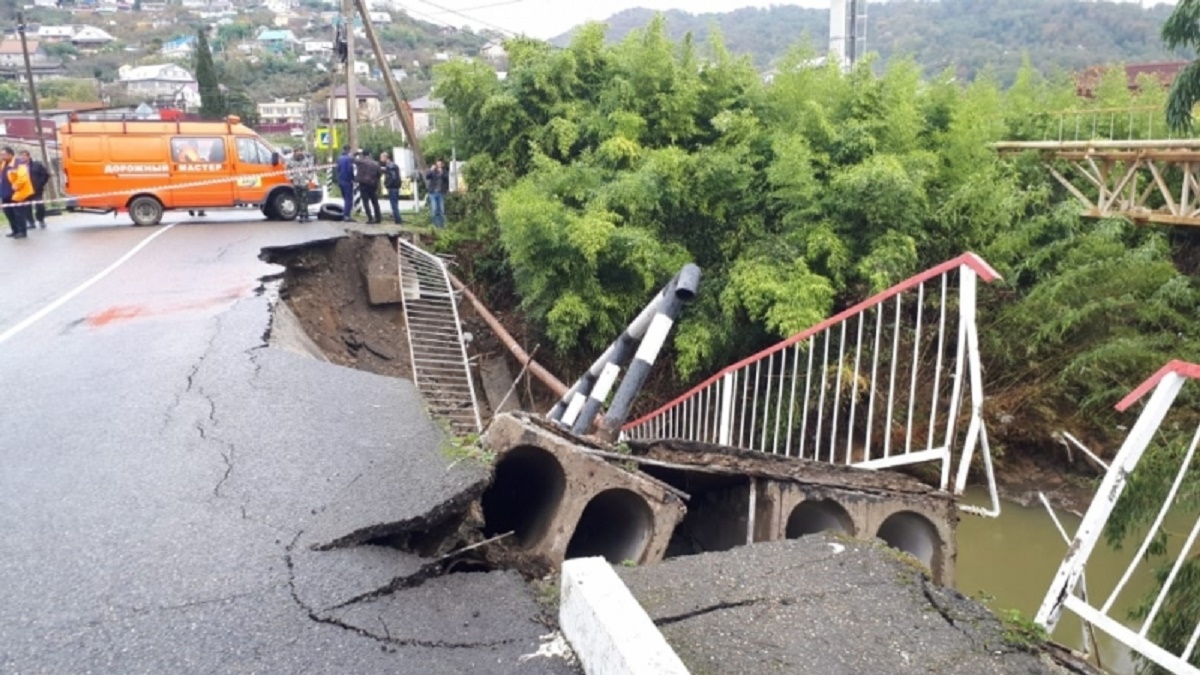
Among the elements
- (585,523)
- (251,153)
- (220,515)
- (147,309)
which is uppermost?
(251,153)

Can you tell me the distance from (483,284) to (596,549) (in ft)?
34.7

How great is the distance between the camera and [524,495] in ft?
18.1

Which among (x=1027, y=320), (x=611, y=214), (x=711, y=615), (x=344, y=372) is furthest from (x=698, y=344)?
(x=711, y=615)

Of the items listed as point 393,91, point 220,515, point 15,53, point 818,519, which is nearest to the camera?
point 220,515

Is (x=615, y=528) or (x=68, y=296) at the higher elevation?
(x=68, y=296)

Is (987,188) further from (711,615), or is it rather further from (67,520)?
(67,520)

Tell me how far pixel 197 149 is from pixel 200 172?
46 centimetres

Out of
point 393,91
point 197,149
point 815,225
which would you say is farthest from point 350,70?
point 815,225

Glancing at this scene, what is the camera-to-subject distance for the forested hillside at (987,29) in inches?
1992

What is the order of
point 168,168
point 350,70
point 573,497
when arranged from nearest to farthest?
1. point 573,497
2. point 168,168
3. point 350,70

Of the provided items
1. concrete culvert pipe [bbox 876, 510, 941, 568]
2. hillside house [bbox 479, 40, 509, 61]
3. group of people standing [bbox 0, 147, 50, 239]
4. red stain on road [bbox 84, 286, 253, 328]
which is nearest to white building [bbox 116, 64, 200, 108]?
hillside house [bbox 479, 40, 509, 61]

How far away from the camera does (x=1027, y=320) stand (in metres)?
11.1

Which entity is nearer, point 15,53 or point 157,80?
point 157,80

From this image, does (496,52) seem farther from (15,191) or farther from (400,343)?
(400,343)
